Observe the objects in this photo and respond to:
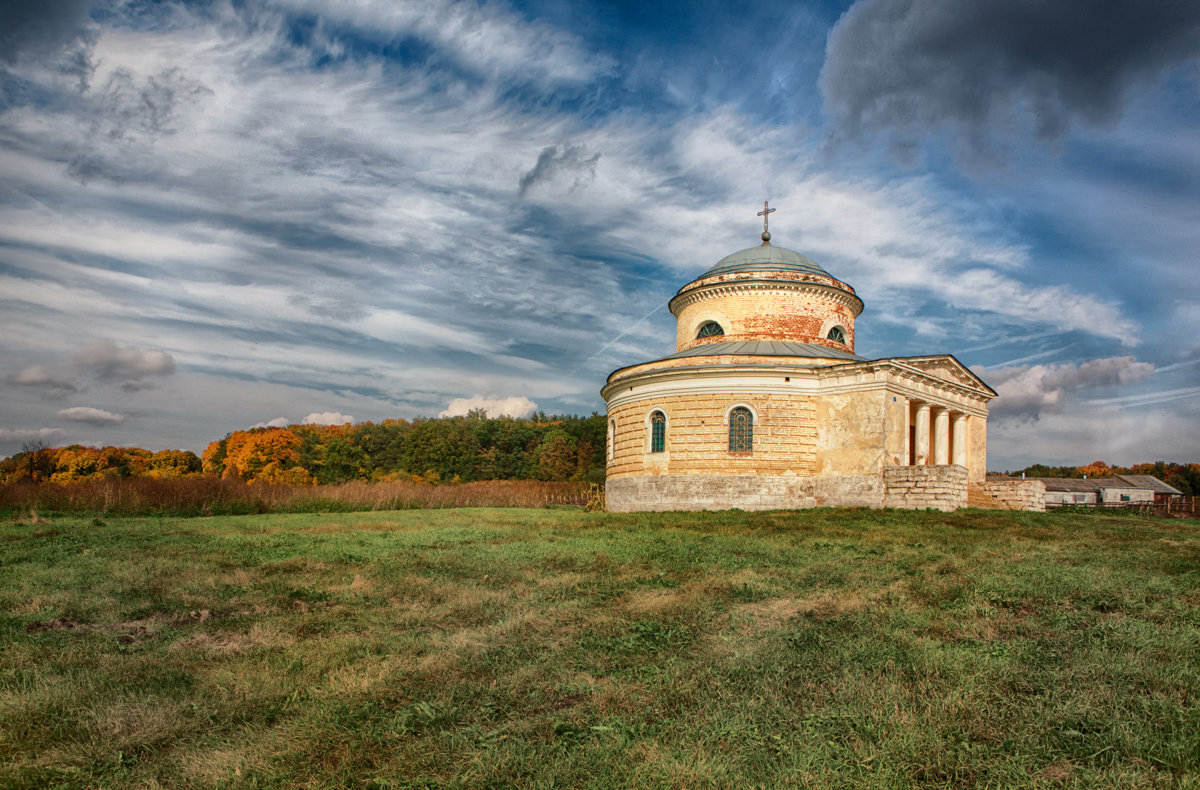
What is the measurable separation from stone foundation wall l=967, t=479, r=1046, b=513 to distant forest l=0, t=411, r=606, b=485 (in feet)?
121

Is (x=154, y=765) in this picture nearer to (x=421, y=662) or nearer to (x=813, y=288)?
(x=421, y=662)

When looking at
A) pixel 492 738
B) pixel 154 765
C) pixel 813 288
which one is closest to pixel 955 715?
pixel 492 738

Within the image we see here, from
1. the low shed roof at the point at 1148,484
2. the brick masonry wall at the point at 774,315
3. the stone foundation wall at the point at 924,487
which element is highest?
the brick masonry wall at the point at 774,315

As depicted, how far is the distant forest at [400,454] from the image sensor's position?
62.1 meters

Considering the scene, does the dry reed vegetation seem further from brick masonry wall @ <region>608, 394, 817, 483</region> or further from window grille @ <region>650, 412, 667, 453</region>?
brick masonry wall @ <region>608, 394, 817, 483</region>

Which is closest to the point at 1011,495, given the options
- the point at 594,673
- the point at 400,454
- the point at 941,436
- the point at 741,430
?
the point at 941,436

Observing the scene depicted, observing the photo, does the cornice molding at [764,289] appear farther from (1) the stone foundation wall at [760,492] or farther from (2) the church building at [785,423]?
(1) the stone foundation wall at [760,492]

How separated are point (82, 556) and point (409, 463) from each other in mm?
57394

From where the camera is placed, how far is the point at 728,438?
23.0 meters

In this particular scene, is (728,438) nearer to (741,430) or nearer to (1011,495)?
(741,430)

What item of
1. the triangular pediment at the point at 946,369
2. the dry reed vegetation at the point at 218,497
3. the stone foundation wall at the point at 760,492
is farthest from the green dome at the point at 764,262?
the dry reed vegetation at the point at 218,497

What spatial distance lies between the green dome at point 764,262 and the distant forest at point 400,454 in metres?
31.6

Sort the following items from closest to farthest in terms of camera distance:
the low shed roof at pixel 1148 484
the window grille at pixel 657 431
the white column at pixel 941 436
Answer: the window grille at pixel 657 431, the white column at pixel 941 436, the low shed roof at pixel 1148 484

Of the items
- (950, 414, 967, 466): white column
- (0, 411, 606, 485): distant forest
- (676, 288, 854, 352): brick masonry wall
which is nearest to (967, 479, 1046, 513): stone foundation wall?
(950, 414, 967, 466): white column
